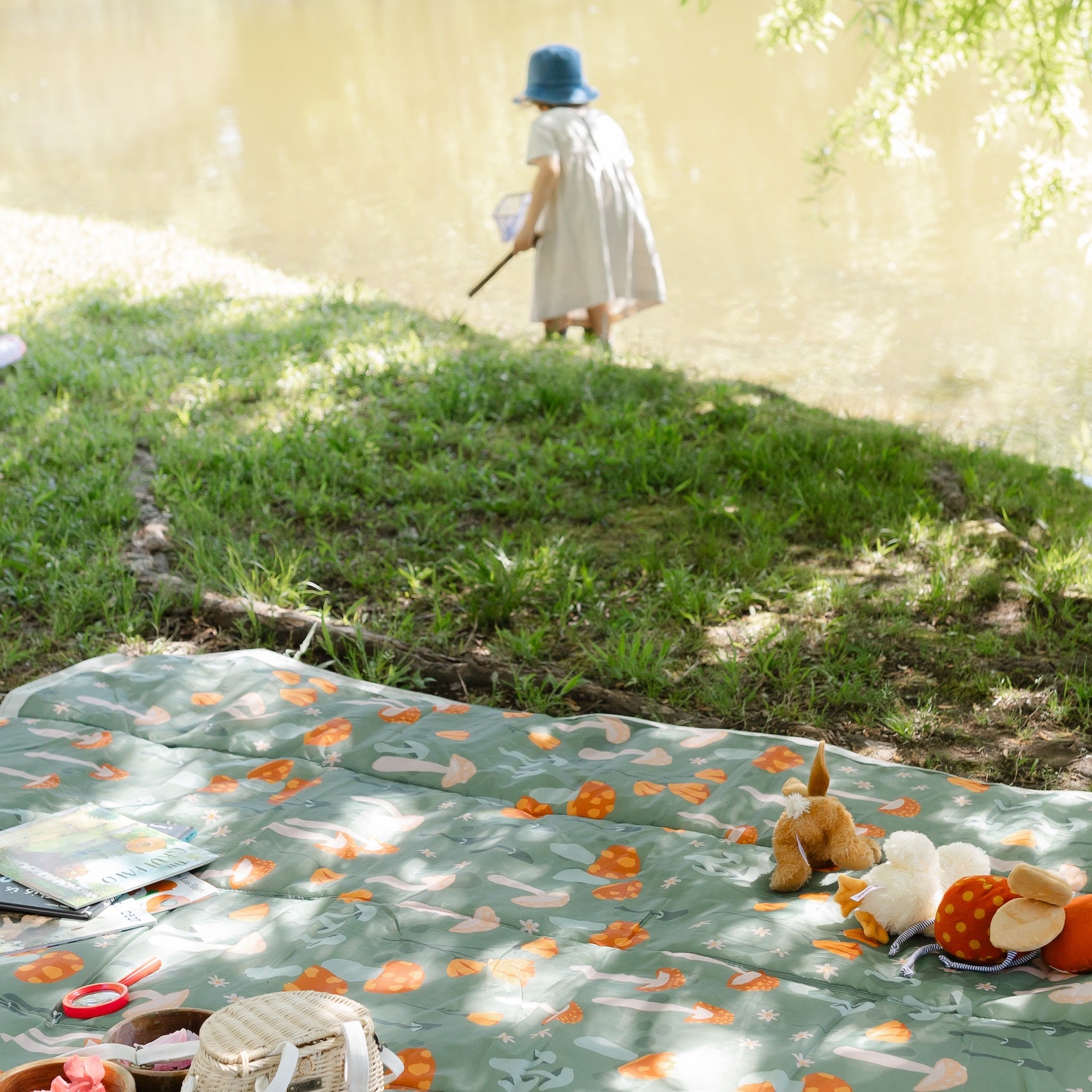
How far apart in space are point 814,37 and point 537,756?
13.1 feet

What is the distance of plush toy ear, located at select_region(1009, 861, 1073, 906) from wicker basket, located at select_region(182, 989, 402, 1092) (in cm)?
101

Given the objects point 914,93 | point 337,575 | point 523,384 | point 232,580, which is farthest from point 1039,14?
point 232,580

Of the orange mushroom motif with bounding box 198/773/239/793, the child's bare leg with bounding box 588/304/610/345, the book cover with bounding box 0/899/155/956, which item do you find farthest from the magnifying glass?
the child's bare leg with bounding box 588/304/610/345

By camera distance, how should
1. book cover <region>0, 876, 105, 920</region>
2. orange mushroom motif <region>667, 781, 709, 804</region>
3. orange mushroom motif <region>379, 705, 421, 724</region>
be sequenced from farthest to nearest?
1. orange mushroom motif <region>379, 705, 421, 724</region>
2. orange mushroom motif <region>667, 781, 709, 804</region>
3. book cover <region>0, 876, 105, 920</region>

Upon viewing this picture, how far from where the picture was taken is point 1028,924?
180cm

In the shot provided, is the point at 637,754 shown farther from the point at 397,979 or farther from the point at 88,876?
the point at 88,876

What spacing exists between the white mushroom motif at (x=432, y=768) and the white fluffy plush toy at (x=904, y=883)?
95 centimetres

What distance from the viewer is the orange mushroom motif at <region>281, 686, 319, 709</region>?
300 centimetres

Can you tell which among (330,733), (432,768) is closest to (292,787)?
(330,733)

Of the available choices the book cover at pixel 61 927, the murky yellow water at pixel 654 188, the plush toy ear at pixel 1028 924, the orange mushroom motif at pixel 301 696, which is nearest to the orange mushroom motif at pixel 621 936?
the plush toy ear at pixel 1028 924

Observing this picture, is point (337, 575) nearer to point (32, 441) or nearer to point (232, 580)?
point (232, 580)

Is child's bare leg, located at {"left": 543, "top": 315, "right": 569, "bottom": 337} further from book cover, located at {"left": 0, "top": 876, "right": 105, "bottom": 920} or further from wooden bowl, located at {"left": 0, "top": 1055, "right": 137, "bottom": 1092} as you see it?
wooden bowl, located at {"left": 0, "top": 1055, "right": 137, "bottom": 1092}

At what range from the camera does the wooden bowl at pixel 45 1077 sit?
1520mm

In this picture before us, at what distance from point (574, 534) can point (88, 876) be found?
218 centimetres
